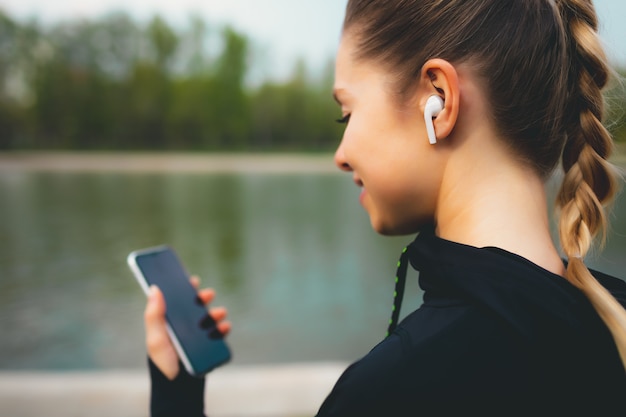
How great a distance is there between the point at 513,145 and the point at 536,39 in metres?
0.15

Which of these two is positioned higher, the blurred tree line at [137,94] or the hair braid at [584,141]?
the blurred tree line at [137,94]

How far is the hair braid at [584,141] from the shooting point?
2.97 ft

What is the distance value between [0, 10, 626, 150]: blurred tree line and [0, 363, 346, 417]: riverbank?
144ft

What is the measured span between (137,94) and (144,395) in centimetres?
4641

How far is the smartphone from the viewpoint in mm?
1343

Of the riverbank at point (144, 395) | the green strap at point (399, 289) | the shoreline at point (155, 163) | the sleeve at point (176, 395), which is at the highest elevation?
the shoreline at point (155, 163)

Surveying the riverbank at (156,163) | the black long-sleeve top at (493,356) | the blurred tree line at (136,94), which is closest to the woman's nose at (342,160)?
the black long-sleeve top at (493,356)

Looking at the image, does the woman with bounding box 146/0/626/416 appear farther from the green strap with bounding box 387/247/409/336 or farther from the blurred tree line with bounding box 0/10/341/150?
the blurred tree line with bounding box 0/10/341/150

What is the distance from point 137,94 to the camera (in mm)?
46594

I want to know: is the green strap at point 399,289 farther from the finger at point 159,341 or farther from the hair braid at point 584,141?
the finger at point 159,341

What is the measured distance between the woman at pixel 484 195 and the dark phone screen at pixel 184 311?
55 cm

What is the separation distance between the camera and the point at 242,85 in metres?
49.5

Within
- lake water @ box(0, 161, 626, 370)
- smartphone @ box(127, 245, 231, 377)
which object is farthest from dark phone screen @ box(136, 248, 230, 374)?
lake water @ box(0, 161, 626, 370)

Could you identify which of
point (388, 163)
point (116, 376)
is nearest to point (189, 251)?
point (116, 376)
